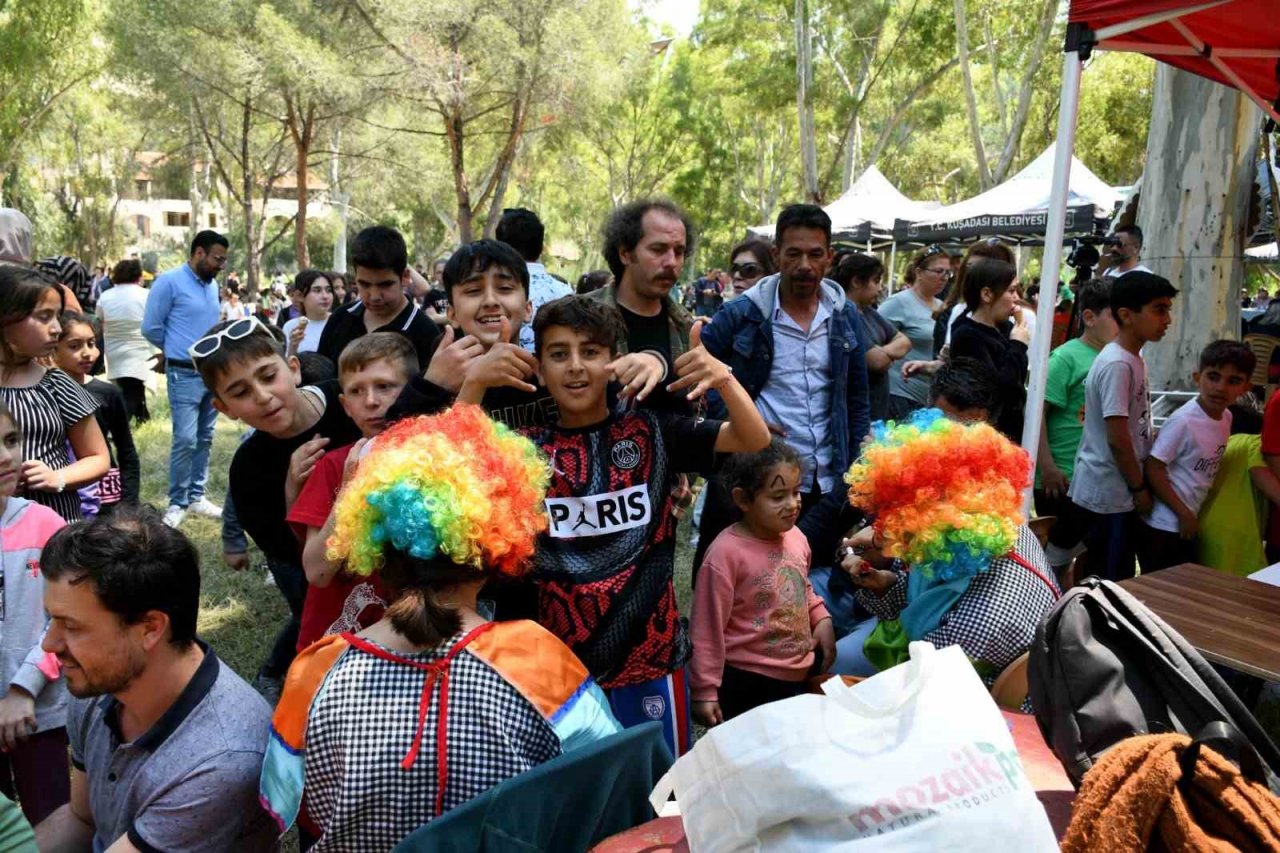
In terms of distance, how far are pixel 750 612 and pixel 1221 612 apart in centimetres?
159

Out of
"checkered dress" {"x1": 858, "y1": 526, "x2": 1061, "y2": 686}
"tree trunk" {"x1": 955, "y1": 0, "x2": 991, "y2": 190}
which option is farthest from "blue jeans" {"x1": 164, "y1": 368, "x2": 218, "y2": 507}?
"tree trunk" {"x1": 955, "y1": 0, "x2": 991, "y2": 190}

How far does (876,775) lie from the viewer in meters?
1.15

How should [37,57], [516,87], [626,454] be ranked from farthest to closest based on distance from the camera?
1. [37,57]
2. [516,87]
3. [626,454]

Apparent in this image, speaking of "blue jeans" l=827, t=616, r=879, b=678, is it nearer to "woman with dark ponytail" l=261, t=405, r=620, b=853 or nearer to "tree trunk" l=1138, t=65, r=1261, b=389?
"woman with dark ponytail" l=261, t=405, r=620, b=853

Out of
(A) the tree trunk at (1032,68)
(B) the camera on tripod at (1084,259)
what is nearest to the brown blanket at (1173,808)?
(B) the camera on tripod at (1084,259)

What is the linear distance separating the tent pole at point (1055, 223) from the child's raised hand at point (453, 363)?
243 cm

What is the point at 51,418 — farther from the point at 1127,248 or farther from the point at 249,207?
the point at 249,207

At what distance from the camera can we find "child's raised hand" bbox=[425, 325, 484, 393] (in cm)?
234

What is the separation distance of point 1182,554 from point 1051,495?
2.13 ft

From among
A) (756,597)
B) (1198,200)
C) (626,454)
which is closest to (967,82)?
(1198,200)

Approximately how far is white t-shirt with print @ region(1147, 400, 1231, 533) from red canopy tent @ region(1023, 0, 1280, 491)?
970mm

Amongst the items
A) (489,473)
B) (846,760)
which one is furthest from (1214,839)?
(489,473)

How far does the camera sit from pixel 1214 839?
1105 millimetres

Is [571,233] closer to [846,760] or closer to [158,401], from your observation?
[158,401]
